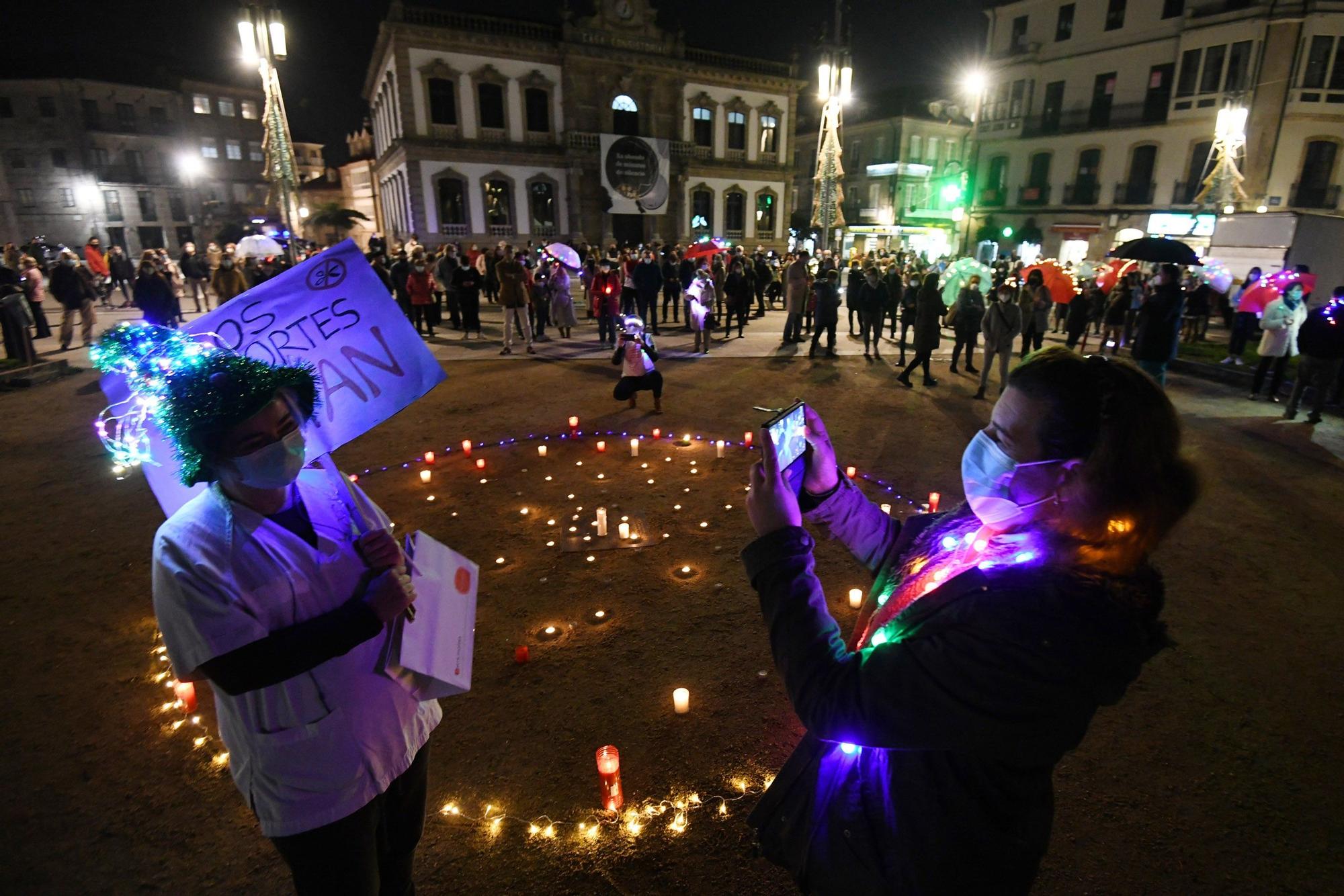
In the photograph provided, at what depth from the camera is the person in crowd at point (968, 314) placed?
11773mm

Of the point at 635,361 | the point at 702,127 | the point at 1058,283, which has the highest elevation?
the point at 702,127

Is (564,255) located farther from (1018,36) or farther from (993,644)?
(1018,36)

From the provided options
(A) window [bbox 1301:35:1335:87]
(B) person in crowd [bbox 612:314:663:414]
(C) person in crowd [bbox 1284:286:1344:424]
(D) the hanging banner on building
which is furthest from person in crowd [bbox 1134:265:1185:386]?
(D) the hanging banner on building

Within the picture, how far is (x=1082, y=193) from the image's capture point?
3462cm

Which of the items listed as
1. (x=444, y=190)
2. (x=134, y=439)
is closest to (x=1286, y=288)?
(x=134, y=439)

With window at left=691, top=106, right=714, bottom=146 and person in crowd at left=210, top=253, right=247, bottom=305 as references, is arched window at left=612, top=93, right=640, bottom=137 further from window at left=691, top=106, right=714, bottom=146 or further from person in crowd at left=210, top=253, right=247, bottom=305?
person in crowd at left=210, top=253, right=247, bottom=305

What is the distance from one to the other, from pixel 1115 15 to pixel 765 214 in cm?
2028

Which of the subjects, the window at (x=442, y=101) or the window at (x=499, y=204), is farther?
the window at (x=499, y=204)

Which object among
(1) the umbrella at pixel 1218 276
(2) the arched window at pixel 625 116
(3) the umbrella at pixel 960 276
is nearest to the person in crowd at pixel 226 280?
(3) the umbrella at pixel 960 276

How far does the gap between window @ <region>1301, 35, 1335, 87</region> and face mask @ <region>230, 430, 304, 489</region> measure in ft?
128

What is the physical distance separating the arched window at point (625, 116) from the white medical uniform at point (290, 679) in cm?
4061

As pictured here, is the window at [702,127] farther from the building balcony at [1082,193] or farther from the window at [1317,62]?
the window at [1317,62]

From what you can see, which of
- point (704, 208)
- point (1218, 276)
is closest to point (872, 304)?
point (1218, 276)

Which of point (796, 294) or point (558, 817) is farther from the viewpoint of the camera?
point (796, 294)
